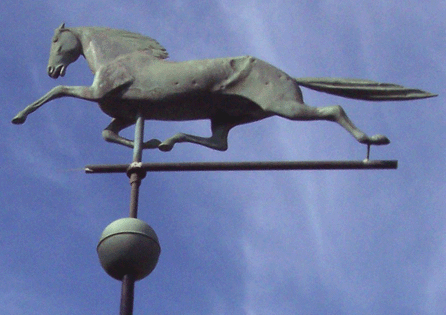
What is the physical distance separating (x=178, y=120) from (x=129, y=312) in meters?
2.40

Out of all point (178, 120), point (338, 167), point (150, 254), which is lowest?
point (150, 254)

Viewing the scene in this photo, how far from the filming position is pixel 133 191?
745 centimetres

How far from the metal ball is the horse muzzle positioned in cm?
289

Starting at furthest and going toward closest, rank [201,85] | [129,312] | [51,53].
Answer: [51,53] < [201,85] < [129,312]

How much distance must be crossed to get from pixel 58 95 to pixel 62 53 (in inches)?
33.6

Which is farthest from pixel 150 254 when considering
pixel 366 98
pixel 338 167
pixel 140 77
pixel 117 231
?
pixel 366 98

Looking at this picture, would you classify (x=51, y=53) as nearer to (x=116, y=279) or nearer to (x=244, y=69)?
(x=244, y=69)

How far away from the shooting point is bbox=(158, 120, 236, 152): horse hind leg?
8.32 m

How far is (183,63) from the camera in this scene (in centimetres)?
859

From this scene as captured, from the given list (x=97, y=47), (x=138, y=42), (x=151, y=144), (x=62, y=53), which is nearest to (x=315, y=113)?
(x=151, y=144)

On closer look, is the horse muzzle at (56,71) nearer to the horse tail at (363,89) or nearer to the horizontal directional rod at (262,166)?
the horizontal directional rod at (262,166)

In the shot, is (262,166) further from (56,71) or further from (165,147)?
(56,71)

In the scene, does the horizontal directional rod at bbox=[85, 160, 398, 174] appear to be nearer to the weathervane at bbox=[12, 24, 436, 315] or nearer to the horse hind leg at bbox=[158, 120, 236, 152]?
the weathervane at bbox=[12, 24, 436, 315]

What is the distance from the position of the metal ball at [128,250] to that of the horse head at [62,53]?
2.92 meters
